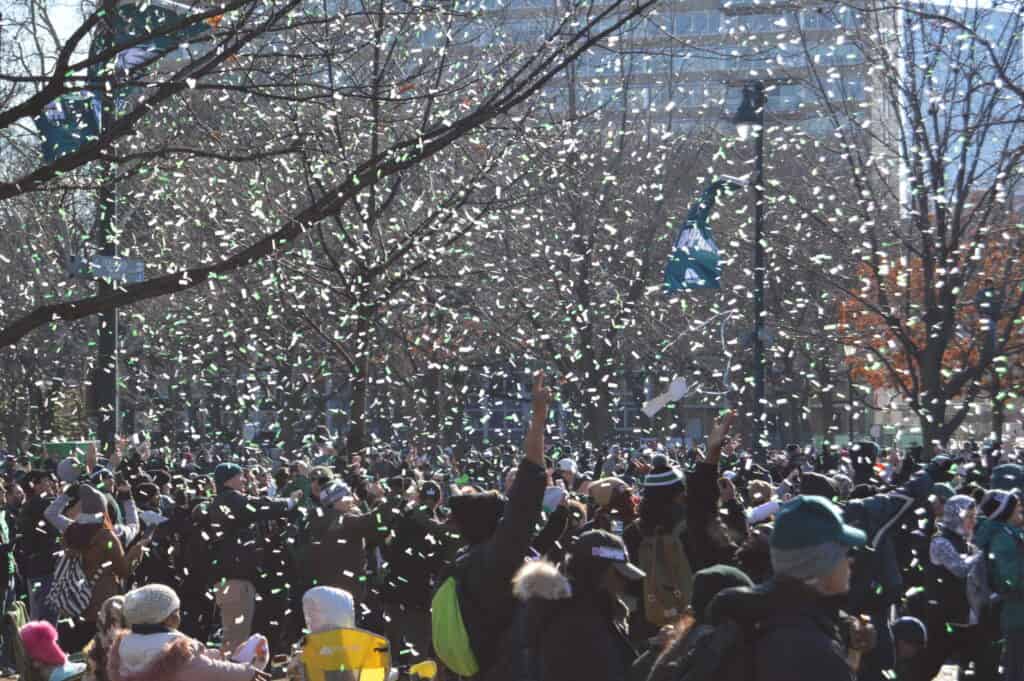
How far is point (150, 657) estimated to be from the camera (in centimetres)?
595

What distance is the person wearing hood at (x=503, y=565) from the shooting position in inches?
220

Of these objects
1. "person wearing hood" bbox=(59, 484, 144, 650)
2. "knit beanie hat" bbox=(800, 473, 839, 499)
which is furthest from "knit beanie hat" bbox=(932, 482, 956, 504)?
"person wearing hood" bbox=(59, 484, 144, 650)

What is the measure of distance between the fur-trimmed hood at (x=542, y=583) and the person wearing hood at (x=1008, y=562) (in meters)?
5.53

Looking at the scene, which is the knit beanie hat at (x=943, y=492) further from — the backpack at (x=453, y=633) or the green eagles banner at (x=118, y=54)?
the backpack at (x=453, y=633)

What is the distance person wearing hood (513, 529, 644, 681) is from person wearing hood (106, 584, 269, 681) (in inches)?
53.0

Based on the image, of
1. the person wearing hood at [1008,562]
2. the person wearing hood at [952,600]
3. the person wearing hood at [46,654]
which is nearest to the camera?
the person wearing hood at [46,654]

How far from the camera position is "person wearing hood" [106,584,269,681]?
5.95 m

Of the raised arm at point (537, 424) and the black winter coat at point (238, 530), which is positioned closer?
the raised arm at point (537, 424)

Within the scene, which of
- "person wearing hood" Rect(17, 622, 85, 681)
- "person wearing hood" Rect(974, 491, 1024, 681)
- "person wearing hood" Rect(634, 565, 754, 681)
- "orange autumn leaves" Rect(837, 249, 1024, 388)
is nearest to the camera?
"person wearing hood" Rect(634, 565, 754, 681)

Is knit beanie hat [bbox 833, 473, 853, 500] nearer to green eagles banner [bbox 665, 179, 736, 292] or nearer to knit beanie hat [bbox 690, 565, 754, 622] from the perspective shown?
knit beanie hat [bbox 690, 565, 754, 622]

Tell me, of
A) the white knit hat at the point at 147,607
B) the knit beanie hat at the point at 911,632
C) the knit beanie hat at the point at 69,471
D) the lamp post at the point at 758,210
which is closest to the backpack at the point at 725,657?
the white knit hat at the point at 147,607

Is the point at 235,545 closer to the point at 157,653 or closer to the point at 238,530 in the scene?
the point at 238,530

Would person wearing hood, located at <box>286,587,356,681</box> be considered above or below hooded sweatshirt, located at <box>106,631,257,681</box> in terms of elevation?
below

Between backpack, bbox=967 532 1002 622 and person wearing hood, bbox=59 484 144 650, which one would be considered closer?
backpack, bbox=967 532 1002 622
